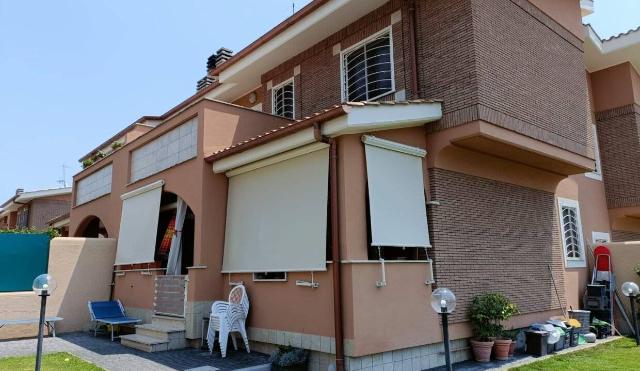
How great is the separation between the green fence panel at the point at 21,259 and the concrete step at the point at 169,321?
5000mm

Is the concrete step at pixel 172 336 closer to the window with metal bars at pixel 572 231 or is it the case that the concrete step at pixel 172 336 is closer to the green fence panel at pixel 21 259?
the green fence panel at pixel 21 259

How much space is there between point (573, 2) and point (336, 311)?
1076 centimetres

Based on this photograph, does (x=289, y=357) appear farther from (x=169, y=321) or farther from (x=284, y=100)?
(x=284, y=100)

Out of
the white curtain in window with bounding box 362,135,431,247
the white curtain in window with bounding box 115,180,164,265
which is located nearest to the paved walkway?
the white curtain in window with bounding box 115,180,164,265

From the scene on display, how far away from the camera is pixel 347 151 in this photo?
7.75 m

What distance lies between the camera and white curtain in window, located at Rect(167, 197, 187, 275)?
1102 centimetres

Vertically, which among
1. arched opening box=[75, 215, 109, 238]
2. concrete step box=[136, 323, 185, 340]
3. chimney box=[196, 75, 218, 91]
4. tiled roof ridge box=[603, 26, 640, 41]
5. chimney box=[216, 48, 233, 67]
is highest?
chimney box=[216, 48, 233, 67]

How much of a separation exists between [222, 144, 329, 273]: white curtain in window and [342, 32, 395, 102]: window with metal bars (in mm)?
3128

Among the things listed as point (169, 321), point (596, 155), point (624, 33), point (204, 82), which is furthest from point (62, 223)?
point (624, 33)

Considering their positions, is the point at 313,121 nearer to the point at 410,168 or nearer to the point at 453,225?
the point at 410,168

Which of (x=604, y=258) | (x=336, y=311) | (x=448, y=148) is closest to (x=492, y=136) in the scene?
(x=448, y=148)

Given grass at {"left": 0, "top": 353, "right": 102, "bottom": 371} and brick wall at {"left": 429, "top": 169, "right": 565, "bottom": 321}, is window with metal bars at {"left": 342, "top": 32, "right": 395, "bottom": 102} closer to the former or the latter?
Result: brick wall at {"left": 429, "top": 169, "right": 565, "bottom": 321}

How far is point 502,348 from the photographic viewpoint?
29.0 feet

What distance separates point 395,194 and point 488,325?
317 centimetres
